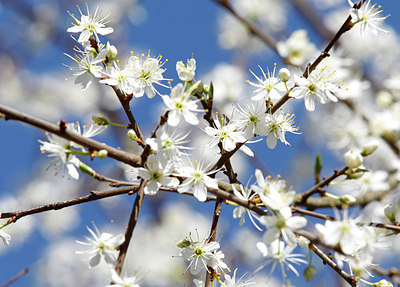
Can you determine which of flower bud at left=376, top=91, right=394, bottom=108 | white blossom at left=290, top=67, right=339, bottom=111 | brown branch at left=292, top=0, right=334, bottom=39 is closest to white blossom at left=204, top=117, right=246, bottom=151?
white blossom at left=290, top=67, right=339, bottom=111

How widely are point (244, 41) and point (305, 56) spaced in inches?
82.3

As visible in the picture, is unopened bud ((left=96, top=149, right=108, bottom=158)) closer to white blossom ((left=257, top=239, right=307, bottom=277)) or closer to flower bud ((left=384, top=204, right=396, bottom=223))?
white blossom ((left=257, top=239, right=307, bottom=277))

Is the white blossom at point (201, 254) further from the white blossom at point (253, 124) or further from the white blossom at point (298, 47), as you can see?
the white blossom at point (298, 47)

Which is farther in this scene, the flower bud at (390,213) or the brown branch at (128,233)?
the flower bud at (390,213)

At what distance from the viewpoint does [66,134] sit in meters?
1.31

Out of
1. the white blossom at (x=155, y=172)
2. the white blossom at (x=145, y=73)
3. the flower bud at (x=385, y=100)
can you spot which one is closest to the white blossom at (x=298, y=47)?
the flower bud at (x=385, y=100)

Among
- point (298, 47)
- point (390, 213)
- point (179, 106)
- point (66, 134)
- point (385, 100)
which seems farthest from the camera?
point (298, 47)

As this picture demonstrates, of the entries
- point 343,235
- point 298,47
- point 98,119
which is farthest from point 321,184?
point 298,47

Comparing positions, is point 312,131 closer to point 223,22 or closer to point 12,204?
point 223,22

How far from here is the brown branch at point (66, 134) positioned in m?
1.23

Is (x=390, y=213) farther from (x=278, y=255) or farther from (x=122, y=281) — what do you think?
(x=122, y=281)

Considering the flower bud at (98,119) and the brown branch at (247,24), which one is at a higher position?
the brown branch at (247,24)

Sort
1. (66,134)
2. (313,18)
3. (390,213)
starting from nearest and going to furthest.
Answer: (66,134), (390,213), (313,18)

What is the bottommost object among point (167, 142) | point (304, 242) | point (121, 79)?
point (304, 242)
